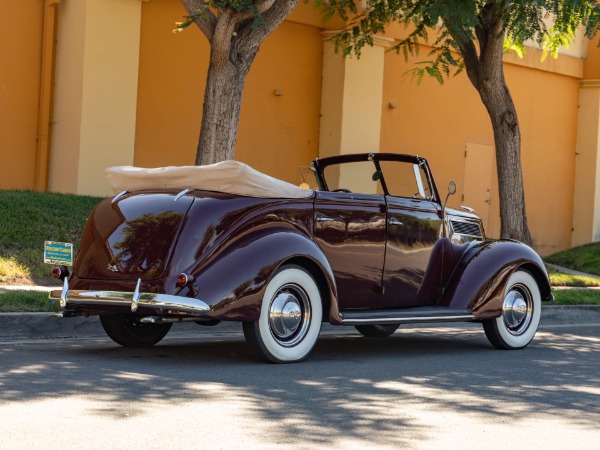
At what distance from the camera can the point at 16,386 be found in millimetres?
6070

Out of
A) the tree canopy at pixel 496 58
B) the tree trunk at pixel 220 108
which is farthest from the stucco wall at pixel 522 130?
the tree trunk at pixel 220 108

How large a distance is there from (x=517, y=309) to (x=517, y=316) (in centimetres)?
8

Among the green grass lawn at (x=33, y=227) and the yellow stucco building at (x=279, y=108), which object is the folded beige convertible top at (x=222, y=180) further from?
the yellow stucco building at (x=279, y=108)

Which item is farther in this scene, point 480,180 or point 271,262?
point 480,180

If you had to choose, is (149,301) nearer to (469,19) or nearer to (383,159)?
(383,159)

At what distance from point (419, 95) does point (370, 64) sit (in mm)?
2205

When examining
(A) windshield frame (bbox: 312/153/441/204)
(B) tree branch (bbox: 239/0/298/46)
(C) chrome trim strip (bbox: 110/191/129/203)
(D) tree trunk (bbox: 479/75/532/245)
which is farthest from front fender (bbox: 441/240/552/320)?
(D) tree trunk (bbox: 479/75/532/245)

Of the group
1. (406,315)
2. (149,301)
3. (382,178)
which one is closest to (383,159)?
(382,178)

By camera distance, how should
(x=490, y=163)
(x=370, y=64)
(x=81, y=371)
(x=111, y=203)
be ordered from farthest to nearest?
1. (x=490, y=163)
2. (x=370, y=64)
3. (x=111, y=203)
4. (x=81, y=371)

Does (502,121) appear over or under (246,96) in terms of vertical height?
under

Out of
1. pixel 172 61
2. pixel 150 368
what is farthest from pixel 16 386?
pixel 172 61

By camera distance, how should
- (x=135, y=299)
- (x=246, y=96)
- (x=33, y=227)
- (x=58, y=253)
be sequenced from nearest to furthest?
(x=135, y=299), (x=58, y=253), (x=33, y=227), (x=246, y=96)

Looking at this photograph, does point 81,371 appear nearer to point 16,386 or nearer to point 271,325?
point 16,386

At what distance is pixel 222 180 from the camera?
7.54 meters
